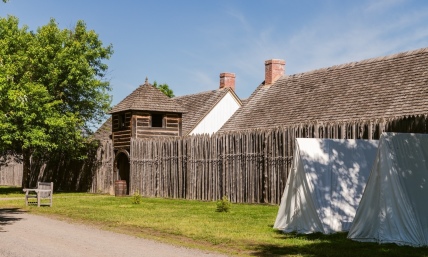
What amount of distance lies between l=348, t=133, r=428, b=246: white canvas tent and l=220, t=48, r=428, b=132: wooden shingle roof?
741 cm

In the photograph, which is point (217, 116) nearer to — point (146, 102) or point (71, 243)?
point (146, 102)

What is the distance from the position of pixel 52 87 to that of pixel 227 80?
12230 millimetres

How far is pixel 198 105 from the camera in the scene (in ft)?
135

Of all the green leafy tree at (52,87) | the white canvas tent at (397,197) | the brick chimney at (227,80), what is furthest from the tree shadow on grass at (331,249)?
the brick chimney at (227,80)

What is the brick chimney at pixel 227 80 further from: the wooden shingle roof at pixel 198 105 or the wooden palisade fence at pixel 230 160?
the wooden palisade fence at pixel 230 160

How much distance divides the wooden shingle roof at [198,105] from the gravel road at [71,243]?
23.5m

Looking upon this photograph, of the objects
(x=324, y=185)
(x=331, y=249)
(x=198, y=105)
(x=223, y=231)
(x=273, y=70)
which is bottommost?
(x=331, y=249)

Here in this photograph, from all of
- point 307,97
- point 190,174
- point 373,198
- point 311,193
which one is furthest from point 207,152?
point 373,198

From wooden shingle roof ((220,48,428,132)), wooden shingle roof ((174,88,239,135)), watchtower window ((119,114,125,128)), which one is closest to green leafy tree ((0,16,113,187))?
watchtower window ((119,114,125,128))

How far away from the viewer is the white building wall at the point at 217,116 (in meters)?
39.5

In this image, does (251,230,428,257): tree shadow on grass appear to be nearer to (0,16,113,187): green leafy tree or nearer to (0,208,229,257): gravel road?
(0,208,229,257): gravel road

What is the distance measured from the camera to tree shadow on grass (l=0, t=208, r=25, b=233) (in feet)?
52.9

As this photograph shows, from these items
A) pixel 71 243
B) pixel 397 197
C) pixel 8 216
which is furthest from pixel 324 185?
pixel 8 216

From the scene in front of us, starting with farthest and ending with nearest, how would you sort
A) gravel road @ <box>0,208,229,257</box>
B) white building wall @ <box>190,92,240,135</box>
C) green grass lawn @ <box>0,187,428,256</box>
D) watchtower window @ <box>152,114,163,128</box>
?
white building wall @ <box>190,92,240,135</box> < watchtower window @ <box>152,114,163,128</box> < green grass lawn @ <box>0,187,428,256</box> < gravel road @ <box>0,208,229,257</box>
